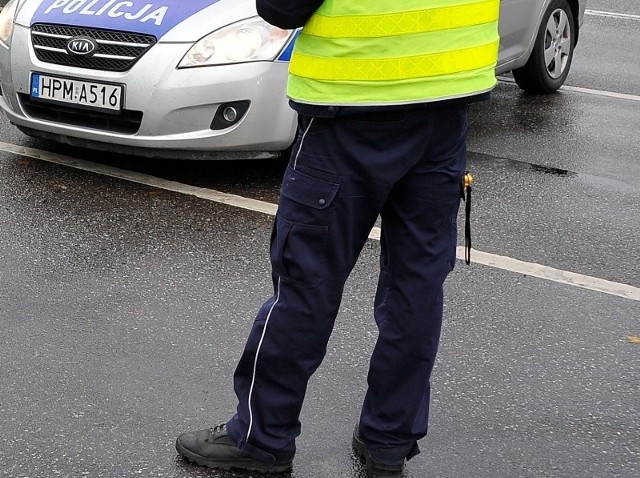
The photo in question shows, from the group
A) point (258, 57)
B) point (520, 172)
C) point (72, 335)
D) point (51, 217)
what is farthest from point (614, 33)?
point (72, 335)

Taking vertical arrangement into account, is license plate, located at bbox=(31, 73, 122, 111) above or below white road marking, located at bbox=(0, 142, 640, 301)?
above

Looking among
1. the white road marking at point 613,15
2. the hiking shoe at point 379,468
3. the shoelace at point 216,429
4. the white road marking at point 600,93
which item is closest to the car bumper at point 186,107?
the shoelace at point 216,429

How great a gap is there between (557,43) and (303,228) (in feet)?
19.4

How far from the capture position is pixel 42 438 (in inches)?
137

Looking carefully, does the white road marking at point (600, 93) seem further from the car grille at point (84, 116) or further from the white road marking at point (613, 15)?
the car grille at point (84, 116)

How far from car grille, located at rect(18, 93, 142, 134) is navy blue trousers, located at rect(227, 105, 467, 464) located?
9.56 ft

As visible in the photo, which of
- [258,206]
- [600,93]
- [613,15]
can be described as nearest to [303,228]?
[258,206]

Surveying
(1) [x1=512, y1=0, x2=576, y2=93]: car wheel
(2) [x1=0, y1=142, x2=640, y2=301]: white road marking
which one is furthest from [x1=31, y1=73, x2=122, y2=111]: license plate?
(1) [x1=512, y1=0, x2=576, y2=93]: car wheel

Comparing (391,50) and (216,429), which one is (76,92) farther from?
(391,50)

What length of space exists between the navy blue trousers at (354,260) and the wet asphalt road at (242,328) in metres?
0.21

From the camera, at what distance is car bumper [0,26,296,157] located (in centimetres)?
581

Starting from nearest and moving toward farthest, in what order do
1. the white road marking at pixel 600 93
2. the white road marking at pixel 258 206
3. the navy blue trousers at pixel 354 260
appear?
the navy blue trousers at pixel 354 260, the white road marking at pixel 258 206, the white road marking at pixel 600 93

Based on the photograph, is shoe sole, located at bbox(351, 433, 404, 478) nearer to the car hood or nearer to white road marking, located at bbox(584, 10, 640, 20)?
the car hood

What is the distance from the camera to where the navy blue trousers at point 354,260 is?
119 inches
